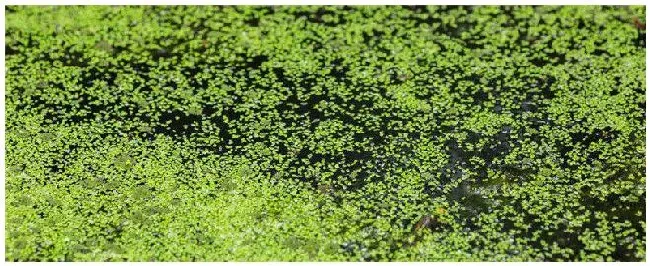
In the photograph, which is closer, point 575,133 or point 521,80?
point 575,133

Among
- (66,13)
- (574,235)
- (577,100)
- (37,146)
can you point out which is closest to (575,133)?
(577,100)

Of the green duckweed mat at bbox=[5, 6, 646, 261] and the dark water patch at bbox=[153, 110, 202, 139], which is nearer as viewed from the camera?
the green duckweed mat at bbox=[5, 6, 646, 261]

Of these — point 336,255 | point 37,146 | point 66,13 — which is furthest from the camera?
point 66,13

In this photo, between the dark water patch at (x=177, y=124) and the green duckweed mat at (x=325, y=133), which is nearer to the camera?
the green duckweed mat at (x=325, y=133)

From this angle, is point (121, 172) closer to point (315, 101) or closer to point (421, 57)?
point (315, 101)

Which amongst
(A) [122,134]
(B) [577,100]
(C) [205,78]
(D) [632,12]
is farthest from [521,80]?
(A) [122,134]

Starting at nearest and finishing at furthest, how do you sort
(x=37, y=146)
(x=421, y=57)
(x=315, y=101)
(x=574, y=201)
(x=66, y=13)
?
(x=574, y=201) → (x=37, y=146) → (x=315, y=101) → (x=421, y=57) → (x=66, y=13)

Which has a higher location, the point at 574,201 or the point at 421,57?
the point at 421,57
